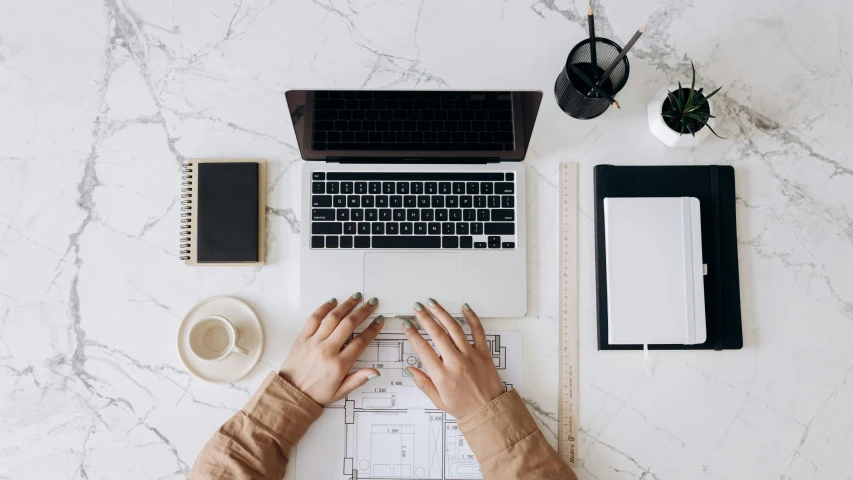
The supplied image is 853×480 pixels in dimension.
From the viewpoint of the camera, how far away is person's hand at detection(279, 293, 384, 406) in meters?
0.90

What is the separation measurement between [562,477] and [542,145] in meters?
0.60

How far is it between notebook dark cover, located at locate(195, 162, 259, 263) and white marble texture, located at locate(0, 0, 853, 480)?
4 cm

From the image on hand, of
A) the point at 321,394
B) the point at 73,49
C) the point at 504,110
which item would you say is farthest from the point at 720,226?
the point at 73,49

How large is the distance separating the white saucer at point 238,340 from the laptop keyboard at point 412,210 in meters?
0.19

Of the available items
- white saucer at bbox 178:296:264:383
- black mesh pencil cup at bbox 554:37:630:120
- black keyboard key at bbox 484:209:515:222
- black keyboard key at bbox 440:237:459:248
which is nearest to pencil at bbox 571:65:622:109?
black mesh pencil cup at bbox 554:37:630:120

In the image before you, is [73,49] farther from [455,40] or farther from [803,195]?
[803,195]

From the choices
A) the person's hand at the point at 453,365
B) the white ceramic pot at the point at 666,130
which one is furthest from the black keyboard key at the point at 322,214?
the white ceramic pot at the point at 666,130

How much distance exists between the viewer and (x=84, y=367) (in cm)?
95

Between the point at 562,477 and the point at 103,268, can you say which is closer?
the point at 562,477

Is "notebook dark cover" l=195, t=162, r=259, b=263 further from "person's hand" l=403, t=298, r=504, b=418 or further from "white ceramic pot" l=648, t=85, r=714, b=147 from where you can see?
"white ceramic pot" l=648, t=85, r=714, b=147

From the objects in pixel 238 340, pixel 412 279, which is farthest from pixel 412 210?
pixel 238 340

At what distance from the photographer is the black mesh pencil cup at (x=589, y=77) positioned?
34.6 inches

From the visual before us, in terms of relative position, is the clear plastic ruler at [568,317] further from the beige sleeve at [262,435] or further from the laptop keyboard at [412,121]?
the beige sleeve at [262,435]

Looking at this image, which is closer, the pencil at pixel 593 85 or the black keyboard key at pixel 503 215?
the pencil at pixel 593 85
